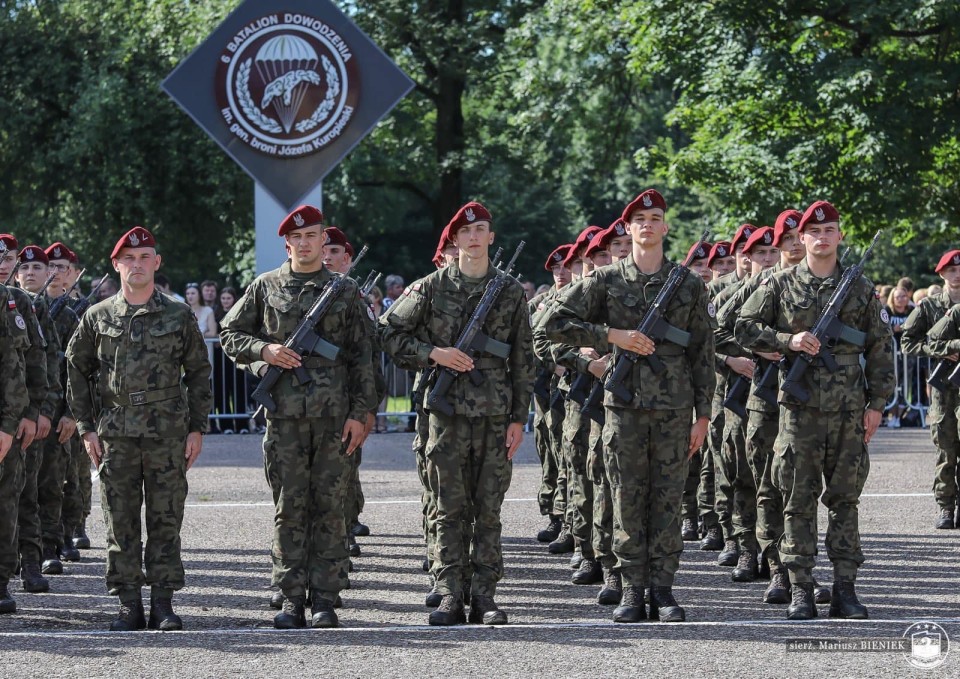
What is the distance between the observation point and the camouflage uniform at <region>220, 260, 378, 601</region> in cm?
822

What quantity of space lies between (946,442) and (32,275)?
7324mm

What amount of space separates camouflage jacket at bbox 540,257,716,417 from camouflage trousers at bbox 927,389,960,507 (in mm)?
4698

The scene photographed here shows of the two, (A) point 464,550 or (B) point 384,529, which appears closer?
(A) point 464,550

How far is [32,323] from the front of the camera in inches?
356

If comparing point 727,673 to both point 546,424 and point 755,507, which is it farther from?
point 546,424

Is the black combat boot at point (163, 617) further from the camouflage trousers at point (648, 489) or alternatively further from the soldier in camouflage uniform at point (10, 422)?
the camouflage trousers at point (648, 489)

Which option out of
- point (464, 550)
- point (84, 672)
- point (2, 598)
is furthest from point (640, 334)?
point (2, 598)

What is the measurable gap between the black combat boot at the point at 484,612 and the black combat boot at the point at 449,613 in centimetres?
6

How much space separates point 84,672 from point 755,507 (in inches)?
186

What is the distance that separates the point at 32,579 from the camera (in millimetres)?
9633

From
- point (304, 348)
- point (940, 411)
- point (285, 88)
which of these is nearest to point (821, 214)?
point (304, 348)

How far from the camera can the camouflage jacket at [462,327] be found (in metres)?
8.38

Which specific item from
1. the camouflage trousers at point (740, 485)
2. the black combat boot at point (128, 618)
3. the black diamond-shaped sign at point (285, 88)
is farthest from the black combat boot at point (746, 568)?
the black diamond-shaped sign at point (285, 88)

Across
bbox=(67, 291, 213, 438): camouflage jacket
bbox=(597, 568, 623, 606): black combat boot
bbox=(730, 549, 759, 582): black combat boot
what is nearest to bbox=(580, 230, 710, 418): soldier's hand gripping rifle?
bbox=(597, 568, 623, 606): black combat boot
